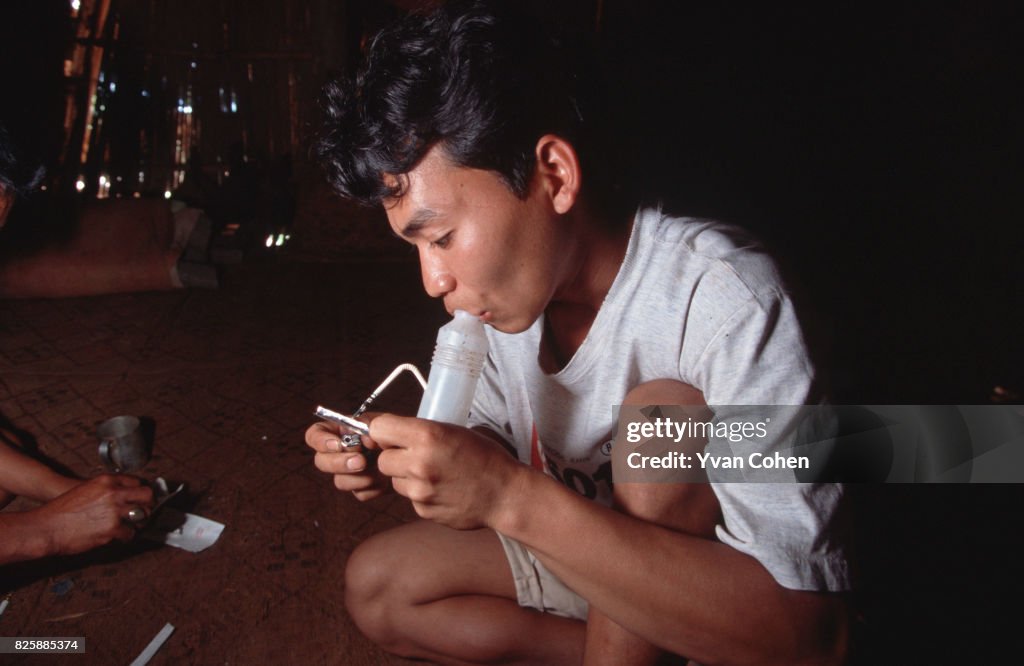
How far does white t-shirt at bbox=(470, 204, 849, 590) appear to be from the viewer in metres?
1.28

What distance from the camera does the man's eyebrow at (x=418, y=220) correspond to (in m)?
1.47

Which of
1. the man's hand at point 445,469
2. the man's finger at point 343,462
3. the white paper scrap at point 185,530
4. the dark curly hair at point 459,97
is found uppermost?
the dark curly hair at point 459,97

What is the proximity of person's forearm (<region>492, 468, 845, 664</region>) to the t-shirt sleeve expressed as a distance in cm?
5

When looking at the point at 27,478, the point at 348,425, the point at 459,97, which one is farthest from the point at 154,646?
the point at 459,97

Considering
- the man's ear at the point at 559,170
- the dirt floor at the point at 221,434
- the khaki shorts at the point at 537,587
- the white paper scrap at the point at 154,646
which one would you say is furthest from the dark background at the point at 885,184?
the white paper scrap at the point at 154,646

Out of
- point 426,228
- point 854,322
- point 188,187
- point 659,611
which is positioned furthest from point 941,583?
point 188,187

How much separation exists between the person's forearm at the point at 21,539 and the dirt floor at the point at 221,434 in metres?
0.25

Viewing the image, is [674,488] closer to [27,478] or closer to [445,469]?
[445,469]

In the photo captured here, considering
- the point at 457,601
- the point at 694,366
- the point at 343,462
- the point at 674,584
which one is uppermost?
the point at 694,366

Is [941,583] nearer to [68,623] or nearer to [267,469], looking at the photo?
[267,469]

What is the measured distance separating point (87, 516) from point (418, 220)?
76.0 inches

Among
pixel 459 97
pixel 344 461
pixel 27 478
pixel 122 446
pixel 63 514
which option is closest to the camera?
pixel 459 97

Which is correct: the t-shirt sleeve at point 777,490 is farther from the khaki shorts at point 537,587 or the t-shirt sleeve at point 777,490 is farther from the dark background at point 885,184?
the dark background at point 885,184

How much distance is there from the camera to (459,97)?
57.1 inches
